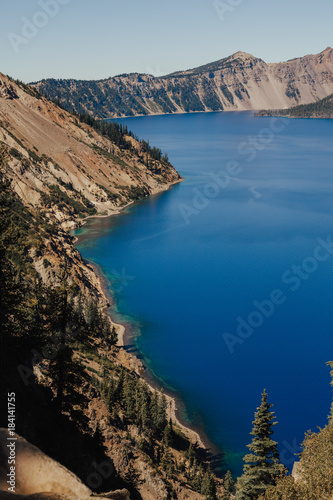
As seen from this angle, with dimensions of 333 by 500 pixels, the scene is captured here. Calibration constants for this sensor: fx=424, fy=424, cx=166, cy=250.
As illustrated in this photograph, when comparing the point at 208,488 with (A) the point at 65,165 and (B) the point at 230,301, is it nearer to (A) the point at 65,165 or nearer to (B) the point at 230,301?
(B) the point at 230,301

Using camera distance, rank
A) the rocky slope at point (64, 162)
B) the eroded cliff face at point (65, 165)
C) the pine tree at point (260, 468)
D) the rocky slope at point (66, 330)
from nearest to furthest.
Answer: the rocky slope at point (66, 330) → the pine tree at point (260, 468) → the eroded cliff face at point (65, 165) → the rocky slope at point (64, 162)

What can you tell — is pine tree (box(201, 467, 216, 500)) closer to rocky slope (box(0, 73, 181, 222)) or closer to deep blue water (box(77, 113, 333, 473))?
deep blue water (box(77, 113, 333, 473))

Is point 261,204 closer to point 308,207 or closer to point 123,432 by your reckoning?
point 308,207

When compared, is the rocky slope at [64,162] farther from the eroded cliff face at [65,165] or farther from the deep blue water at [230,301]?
the deep blue water at [230,301]

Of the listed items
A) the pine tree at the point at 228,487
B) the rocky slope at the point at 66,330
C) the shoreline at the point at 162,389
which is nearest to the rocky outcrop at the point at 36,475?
the rocky slope at the point at 66,330

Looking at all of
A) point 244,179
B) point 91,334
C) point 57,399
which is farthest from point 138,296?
point 244,179

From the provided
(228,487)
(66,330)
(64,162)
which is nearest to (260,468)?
(228,487)

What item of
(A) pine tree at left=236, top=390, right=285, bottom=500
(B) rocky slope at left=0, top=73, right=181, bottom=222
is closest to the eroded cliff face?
(B) rocky slope at left=0, top=73, right=181, bottom=222

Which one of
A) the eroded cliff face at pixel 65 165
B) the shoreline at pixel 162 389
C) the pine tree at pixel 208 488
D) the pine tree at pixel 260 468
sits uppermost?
the eroded cliff face at pixel 65 165
